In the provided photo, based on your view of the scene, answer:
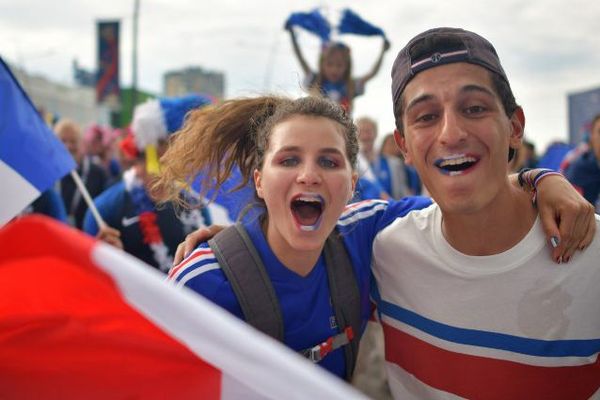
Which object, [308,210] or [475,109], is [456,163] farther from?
[308,210]

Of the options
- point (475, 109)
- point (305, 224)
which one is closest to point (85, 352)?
point (305, 224)

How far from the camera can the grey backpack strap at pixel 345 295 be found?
203 cm

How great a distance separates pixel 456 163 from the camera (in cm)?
180

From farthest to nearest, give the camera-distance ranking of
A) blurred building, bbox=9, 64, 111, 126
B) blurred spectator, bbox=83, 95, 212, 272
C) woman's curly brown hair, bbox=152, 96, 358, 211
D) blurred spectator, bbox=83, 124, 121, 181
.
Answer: blurred building, bbox=9, 64, 111, 126 → blurred spectator, bbox=83, 124, 121, 181 → blurred spectator, bbox=83, 95, 212, 272 → woman's curly brown hair, bbox=152, 96, 358, 211

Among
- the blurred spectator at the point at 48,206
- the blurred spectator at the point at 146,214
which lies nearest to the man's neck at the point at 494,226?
the blurred spectator at the point at 146,214

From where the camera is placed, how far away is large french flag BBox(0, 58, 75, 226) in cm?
264

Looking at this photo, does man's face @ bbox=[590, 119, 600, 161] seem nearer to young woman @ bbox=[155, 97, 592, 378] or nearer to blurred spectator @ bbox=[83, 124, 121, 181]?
young woman @ bbox=[155, 97, 592, 378]

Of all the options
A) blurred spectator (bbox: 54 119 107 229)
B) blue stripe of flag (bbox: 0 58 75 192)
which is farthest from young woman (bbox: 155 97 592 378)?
blurred spectator (bbox: 54 119 107 229)

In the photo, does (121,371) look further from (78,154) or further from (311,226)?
(78,154)

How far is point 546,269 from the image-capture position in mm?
1731

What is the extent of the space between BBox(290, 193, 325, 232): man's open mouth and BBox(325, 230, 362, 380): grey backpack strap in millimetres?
176

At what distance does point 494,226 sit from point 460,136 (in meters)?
0.32

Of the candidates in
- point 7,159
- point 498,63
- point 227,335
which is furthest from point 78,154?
point 227,335

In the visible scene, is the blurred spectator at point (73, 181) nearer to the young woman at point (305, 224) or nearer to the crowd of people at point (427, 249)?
the crowd of people at point (427, 249)
